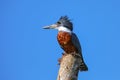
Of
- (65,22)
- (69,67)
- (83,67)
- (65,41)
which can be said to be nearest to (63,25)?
(65,22)

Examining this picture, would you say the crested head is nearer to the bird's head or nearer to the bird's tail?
the bird's head

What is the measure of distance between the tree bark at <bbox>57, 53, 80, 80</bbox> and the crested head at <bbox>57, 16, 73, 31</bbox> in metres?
1.18

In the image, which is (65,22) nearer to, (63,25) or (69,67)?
(63,25)

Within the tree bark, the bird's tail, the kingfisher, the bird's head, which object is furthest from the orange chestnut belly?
the tree bark

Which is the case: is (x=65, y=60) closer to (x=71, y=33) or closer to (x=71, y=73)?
(x=71, y=73)

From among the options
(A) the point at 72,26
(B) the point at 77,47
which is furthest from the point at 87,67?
(A) the point at 72,26

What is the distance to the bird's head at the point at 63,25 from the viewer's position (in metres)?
9.97

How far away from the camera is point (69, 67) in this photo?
8.57 m

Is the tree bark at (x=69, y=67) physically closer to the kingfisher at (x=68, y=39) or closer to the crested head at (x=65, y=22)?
the kingfisher at (x=68, y=39)

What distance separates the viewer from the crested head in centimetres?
1000

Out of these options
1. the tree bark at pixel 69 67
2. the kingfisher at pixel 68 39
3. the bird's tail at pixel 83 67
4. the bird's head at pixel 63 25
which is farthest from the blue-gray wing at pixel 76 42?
the tree bark at pixel 69 67

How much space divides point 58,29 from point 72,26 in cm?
48

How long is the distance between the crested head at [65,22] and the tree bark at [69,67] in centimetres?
118

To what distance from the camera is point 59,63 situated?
9148 mm
